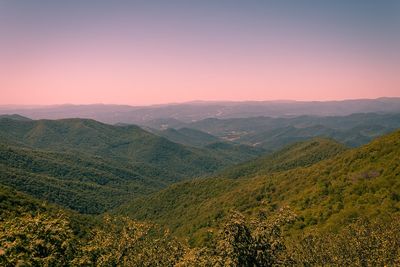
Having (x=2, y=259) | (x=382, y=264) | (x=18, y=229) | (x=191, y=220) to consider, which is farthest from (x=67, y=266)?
(x=191, y=220)

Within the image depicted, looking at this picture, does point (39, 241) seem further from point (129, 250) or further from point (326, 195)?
point (326, 195)

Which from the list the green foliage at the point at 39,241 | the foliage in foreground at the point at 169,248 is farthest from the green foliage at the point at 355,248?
the green foliage at the point at 39,241

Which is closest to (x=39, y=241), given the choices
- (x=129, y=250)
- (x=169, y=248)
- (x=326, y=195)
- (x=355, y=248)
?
(x=129, y=250)

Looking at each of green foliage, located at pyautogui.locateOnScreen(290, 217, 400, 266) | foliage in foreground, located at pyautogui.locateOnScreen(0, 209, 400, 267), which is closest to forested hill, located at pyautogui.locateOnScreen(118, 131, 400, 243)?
foliage in foreground, located at pyautogui.locateOnScreen(0, 209, 400, 267)

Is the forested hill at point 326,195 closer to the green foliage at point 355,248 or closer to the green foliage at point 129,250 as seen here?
the green foliage at point 129,250

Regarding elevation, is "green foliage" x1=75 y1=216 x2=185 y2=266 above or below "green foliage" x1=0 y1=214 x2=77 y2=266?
below

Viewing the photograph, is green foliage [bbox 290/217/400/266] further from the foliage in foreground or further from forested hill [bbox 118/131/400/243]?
forested hill [bbox 118/131/400/243]
